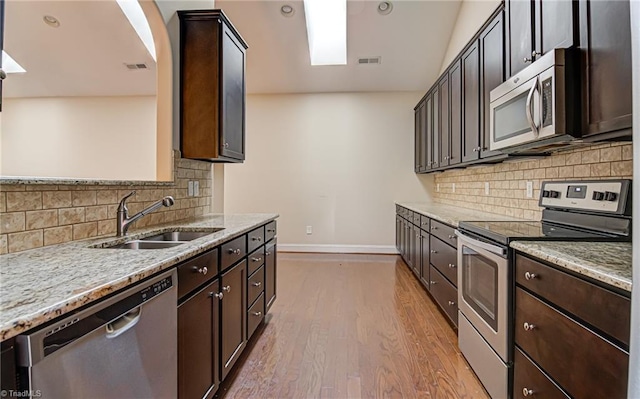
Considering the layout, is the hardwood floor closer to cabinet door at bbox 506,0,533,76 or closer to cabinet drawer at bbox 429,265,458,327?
cabinet drawer at bbox 429,265,458,327

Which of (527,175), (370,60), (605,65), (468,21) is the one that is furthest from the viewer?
(370,60)

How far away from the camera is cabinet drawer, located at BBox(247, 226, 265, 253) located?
2.30 meters

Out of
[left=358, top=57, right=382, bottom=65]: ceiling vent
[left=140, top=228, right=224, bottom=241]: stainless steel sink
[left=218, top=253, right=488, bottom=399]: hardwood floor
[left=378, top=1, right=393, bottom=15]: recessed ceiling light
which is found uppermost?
[left=378, top=1, right=393, bottom=15]: recessed ceiling light

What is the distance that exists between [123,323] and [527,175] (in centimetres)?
283

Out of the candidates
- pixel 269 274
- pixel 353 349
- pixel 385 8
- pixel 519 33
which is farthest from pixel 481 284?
pixel 385 8

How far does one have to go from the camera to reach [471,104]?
294 cm

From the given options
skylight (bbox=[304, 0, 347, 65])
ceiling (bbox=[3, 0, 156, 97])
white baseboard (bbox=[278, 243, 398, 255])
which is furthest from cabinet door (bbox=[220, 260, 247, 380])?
skylight (bbox=[304, 0, 347, 65])

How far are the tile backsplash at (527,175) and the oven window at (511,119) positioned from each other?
426 mm

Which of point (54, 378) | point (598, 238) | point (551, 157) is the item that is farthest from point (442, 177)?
point (54, 378)

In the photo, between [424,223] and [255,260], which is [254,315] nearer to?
[255,260]

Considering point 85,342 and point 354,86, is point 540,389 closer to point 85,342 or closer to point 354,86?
point 85,342

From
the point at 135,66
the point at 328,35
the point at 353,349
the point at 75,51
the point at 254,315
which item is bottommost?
the point at 353,349

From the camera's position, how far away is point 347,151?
5.66 metres

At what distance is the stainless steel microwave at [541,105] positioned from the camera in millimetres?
1581
